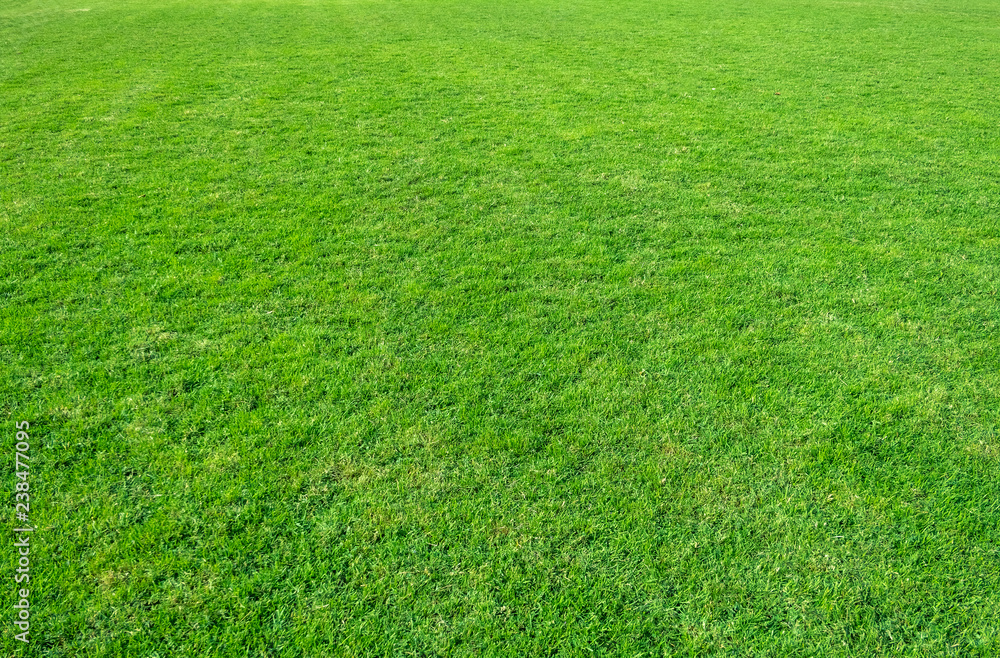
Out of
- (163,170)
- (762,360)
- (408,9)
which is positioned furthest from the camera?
(408,9)

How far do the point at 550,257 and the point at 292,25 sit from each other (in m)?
13.1

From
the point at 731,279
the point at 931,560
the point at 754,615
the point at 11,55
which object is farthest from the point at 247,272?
the point at 11,55

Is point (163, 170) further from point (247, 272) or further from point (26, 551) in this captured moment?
point (26, 551)

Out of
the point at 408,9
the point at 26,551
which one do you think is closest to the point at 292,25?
the point at 408,9

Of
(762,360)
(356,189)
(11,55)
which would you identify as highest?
(11,55)

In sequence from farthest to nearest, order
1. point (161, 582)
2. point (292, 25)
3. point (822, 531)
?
1. point (292, 25)
2. point (822, 531)
3. point (161, 582)

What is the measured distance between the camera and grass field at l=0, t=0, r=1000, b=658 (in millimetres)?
2736

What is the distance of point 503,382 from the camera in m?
3.95

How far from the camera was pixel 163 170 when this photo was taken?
272 inches

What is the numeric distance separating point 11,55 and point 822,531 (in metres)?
15.3

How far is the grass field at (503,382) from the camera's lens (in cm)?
274

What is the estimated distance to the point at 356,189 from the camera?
6.50 meters

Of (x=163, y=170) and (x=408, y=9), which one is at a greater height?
(x=408, y=9)

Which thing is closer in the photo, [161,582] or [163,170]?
[161,582]
